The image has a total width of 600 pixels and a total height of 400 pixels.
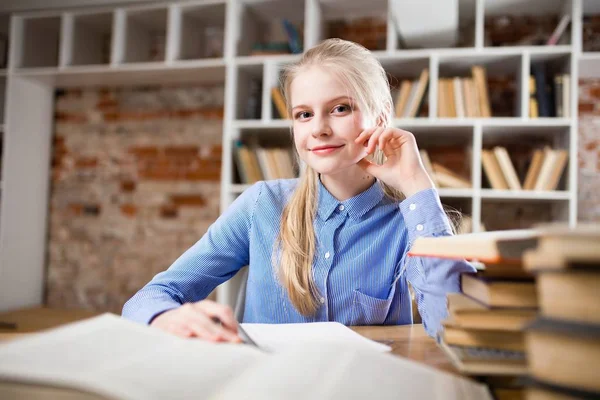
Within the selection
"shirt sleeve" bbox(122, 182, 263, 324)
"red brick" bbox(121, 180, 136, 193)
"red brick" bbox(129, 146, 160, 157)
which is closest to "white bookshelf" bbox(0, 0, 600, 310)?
"red brick" bbox(129, 146, 160, 157)

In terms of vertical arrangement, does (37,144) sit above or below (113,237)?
above

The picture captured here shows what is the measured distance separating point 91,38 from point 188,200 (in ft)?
4.50

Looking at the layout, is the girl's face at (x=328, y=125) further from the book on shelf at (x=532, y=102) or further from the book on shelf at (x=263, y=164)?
the book on shelf at (x=532, y=102)

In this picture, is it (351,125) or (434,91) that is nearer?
(351,125)

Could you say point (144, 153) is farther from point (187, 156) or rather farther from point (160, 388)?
point (160, 388)

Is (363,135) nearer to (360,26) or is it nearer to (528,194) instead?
(528,194)

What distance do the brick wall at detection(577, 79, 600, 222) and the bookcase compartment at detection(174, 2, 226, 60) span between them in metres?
2.30

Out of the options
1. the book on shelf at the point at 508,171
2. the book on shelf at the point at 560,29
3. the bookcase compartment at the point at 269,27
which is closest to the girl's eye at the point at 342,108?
the book on shelf at the point at 508,171

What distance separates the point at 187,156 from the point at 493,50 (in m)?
2.10

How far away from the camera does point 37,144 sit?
3.50 meters

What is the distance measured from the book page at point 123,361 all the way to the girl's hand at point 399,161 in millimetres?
645

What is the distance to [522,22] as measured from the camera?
2980mm

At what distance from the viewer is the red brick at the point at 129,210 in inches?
138

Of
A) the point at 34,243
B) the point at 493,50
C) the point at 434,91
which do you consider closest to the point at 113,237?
the point at 34,243
